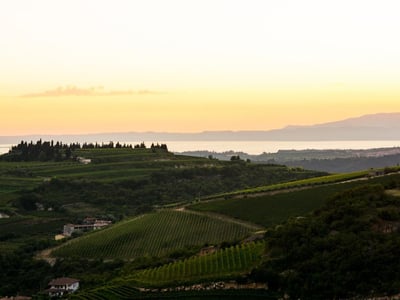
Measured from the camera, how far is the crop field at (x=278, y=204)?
217 ft

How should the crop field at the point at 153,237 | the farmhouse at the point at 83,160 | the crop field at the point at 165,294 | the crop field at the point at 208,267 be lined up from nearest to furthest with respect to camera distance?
the crop field at the point at 165,294 → the crop field at the point at 208,267 → the crop field at the point at 153,237 → the farmhouse at the point at 83,160

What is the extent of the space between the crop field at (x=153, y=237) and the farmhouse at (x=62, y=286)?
34.4 feet

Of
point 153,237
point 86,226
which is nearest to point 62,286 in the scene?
point 153,237

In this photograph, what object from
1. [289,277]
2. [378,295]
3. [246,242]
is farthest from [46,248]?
[378,295]

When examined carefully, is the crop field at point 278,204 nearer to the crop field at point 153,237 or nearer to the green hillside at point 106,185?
the crop field at point 153,237

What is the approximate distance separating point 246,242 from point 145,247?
15911 mm

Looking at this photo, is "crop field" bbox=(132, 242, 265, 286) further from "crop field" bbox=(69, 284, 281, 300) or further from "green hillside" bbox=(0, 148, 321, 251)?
"green hillside" bbox=(0, 148, 321, 251)

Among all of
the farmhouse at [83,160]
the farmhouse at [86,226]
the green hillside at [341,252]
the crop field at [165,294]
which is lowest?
the farmhouse at [86,226]

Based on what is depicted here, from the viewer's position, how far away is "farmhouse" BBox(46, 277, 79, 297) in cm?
5081

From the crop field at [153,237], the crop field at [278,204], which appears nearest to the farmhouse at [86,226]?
the crop field at [153,237]

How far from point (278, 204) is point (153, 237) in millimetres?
14430

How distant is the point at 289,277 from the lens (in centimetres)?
3781

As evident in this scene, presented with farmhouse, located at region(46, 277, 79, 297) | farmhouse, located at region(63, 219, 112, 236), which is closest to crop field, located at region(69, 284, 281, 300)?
farmhouse, located at region(46, 277, 79, 297)

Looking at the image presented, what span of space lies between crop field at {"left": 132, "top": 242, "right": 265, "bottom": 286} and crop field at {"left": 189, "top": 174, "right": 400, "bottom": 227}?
1631 cm
